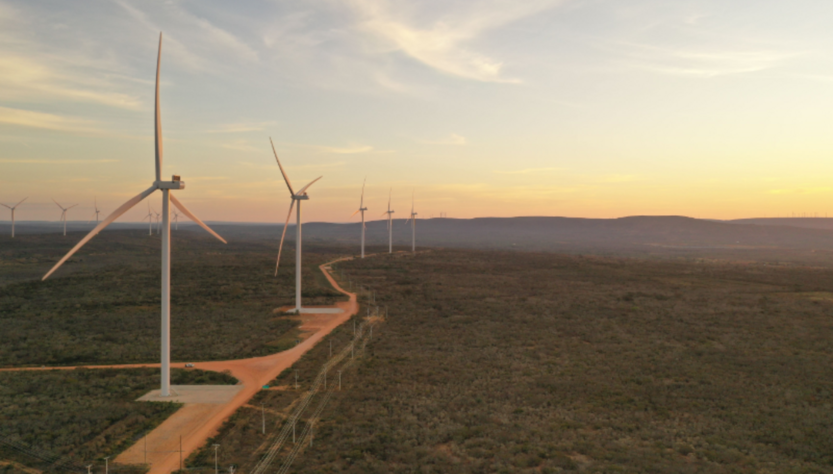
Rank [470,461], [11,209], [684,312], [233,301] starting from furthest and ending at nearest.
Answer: [11,209] → [233,301] → [684,312] → [470,461]

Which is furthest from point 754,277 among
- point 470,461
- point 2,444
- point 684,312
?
point 2,444

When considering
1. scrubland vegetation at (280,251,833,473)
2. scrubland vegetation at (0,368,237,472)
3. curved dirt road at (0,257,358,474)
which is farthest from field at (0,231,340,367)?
scrubland vegetation at (280,251,833,473)

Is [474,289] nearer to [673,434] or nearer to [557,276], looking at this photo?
[557,276]

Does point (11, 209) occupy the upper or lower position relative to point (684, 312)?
upper

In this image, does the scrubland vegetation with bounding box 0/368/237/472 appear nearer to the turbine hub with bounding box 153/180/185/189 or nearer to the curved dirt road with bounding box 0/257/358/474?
the curved dirt road with bounding box 0/257/358/474

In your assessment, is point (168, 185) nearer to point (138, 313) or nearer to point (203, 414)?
point (203, 414)

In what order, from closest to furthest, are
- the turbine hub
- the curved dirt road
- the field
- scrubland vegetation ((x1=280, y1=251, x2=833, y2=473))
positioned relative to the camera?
the curved dirt road < scrubland vegetation ((x1=280, y1=251, x2=833, y2=473)) < the turbine hub < the field

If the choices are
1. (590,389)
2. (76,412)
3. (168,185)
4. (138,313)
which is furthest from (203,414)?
(138,313)
